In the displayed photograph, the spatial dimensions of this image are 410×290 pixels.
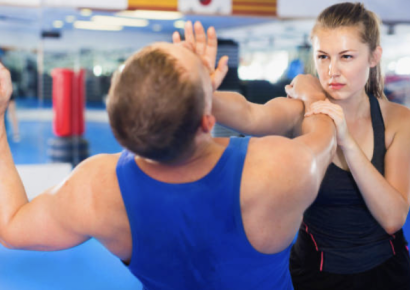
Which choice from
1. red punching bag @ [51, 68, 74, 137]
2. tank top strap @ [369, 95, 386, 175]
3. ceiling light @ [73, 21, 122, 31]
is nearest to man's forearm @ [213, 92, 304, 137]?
tank top strap @ [369, 95, 386, 175]

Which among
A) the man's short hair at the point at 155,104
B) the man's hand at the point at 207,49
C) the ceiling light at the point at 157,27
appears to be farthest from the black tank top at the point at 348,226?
the ceiling light at the point at 157,27

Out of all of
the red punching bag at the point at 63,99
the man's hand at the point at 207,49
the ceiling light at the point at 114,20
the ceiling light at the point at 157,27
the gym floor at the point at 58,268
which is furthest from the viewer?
the ceiling light at the point at 157,27

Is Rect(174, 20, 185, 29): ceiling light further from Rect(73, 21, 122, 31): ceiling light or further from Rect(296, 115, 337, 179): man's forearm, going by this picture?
Rect(296, 115, 337, 179): man's forearm

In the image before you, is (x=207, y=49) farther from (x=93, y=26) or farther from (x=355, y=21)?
(x=93, y=26)

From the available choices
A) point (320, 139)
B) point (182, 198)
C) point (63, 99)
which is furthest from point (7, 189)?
point (63, 99)

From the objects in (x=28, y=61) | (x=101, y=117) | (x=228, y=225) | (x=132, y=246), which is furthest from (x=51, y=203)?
(x=28, y=61)

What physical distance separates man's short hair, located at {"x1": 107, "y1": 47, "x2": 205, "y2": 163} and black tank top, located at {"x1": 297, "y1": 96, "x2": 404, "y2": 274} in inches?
28.6

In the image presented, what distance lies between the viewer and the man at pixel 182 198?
0.72 meters

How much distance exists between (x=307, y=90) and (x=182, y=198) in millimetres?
706

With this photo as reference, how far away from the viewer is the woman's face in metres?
1.24

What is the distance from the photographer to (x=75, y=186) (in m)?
0.80

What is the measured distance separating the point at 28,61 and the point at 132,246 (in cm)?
1473

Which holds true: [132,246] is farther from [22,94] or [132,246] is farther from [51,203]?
[22,94]

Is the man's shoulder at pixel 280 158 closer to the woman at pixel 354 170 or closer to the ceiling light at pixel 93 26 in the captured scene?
the woman at pixel 354 170
